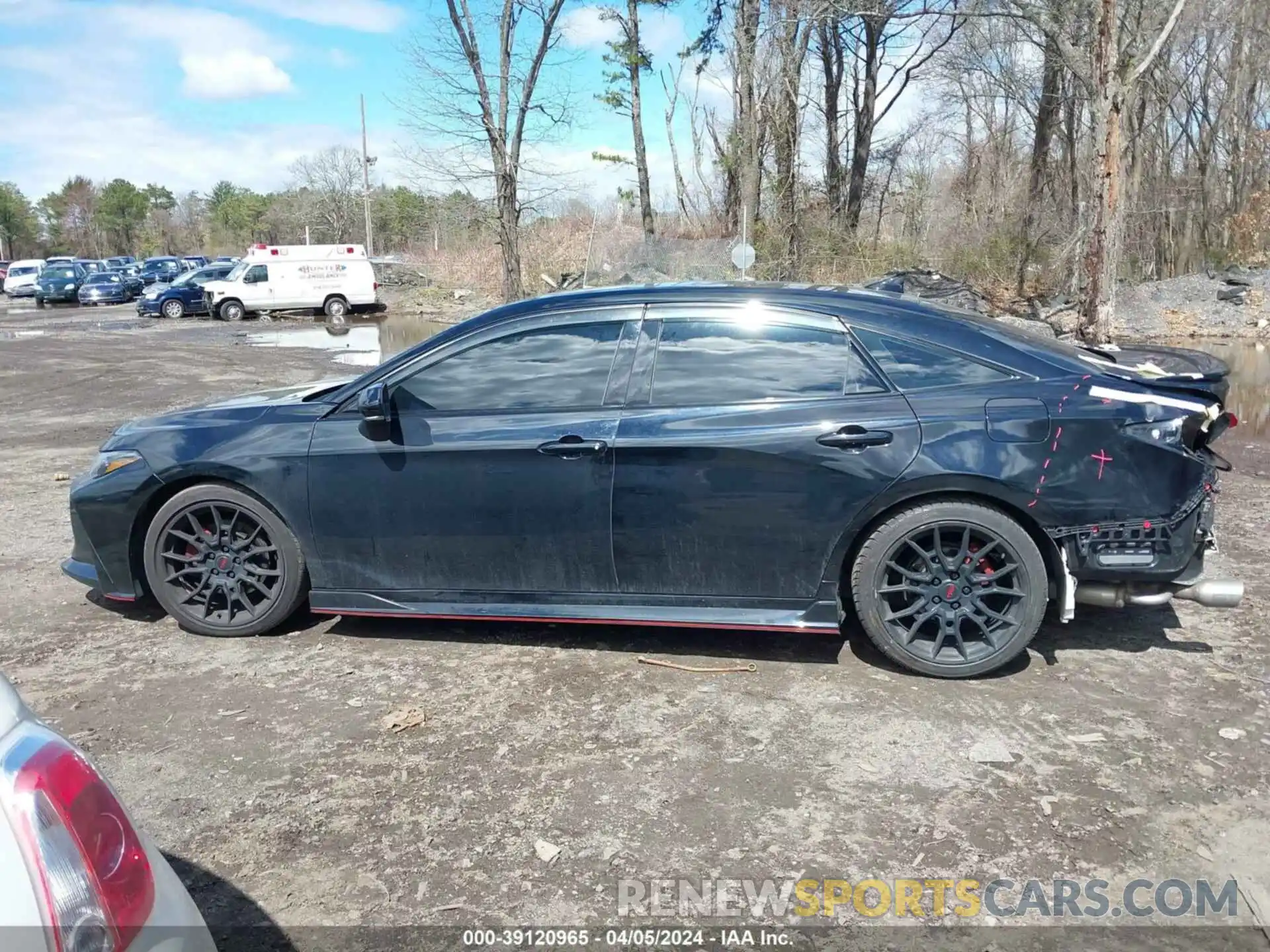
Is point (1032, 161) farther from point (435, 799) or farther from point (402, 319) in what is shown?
point (435, 799)

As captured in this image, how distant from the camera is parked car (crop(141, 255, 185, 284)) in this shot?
46.6 m

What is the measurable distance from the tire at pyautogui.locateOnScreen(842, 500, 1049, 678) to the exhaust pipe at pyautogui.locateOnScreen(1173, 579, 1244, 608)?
623mm

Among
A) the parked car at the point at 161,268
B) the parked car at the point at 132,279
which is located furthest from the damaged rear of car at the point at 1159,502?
the parked car at the point at 161,268

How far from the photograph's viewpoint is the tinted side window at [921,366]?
3.96 meters

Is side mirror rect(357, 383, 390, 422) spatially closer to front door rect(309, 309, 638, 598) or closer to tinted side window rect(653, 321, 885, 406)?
front door rect(309, 309, 638, 598)

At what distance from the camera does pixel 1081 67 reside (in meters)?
14.8

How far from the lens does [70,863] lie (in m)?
1.42

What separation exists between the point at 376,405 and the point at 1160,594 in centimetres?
340

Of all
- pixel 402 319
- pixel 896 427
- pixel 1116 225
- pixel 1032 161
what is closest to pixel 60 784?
pixel 896 427

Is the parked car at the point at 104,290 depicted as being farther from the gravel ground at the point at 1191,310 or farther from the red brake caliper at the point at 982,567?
the red brake caliper at the point at 982,567

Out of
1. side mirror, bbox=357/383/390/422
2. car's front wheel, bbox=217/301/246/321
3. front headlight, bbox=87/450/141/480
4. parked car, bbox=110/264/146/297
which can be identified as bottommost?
Result: front headlight, bbox=87/450/141/480

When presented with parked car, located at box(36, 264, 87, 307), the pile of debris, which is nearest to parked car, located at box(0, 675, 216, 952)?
the pile of debris

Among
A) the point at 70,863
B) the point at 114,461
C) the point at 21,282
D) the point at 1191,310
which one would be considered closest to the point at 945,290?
the point at 1191,310

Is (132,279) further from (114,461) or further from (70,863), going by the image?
(70,863)
